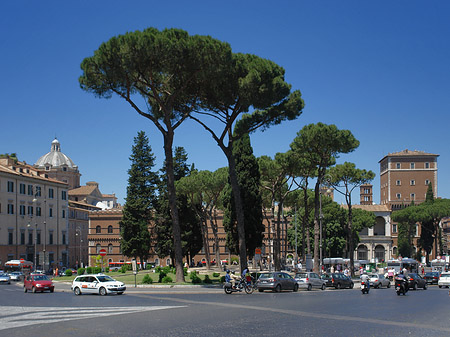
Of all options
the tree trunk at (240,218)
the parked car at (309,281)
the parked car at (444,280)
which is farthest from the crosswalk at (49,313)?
the parked car at (444,280)

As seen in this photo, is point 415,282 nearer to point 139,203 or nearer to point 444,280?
point 444,280

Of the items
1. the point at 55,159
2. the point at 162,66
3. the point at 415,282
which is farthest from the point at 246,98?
the point at 55,159

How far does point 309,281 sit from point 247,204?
10.7m

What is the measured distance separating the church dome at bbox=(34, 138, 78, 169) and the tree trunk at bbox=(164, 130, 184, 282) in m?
104

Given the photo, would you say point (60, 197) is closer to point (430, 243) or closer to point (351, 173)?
point (351, 173)

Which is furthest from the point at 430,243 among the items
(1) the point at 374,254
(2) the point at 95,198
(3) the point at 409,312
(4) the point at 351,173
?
(3) the point at 409,312

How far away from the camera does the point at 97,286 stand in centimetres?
3117

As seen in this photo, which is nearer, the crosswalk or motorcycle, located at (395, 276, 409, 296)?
the crosswalk

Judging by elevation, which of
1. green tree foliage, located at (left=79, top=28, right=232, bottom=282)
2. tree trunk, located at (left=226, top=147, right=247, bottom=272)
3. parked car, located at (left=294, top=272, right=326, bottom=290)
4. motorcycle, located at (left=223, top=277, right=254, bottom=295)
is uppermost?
green tree foliage, located at (left=79, top=28, right=232, bottom=282)

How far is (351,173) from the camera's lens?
181 ft

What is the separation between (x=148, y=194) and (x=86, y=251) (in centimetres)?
3513

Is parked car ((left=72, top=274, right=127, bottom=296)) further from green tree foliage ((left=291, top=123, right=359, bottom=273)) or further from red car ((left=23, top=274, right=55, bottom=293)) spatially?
green tree foliage ((left=291, top=123, right=359, bottom=273))

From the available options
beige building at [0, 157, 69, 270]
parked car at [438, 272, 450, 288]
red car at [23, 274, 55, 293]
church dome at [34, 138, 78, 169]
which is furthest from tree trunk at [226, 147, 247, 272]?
church dome at [34, 138, 78, 169]

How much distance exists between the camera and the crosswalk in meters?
17.3
